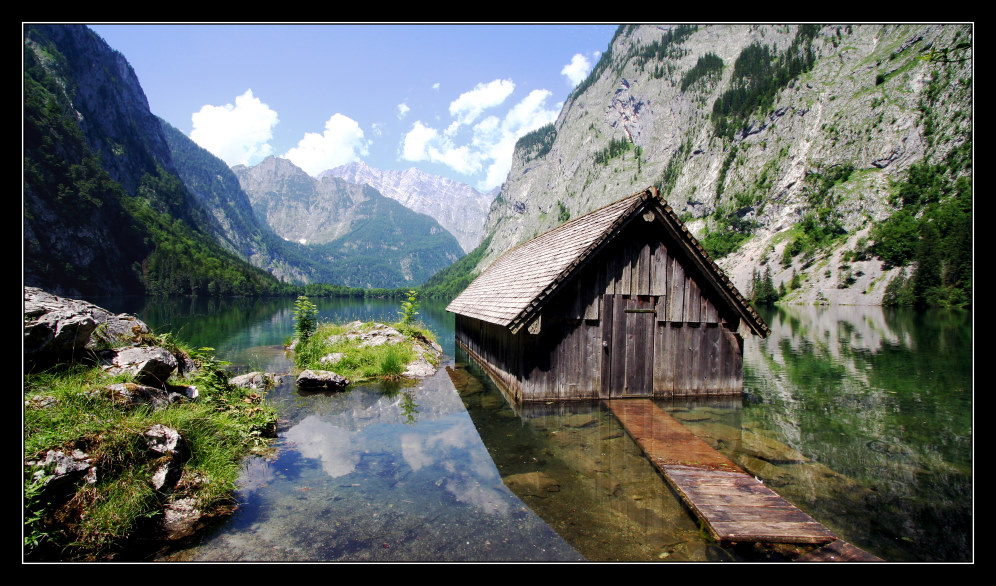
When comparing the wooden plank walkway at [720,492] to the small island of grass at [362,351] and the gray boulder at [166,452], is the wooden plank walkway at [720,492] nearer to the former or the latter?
the gray boulder at [166,452]

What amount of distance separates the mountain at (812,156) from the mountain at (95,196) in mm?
137219

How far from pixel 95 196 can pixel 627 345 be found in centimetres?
14828

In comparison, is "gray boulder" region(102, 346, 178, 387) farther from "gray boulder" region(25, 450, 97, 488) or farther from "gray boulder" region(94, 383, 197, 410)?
"gray boulder" region(25, 450, 97, 488)

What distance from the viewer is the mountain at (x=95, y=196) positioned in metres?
97.4

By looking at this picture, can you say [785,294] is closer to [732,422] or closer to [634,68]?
[732,422]

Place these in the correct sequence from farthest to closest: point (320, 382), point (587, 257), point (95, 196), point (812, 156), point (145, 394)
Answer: point (812, 156), point (95, 196), point (320, 382), point (587, 257), point (145, 394)

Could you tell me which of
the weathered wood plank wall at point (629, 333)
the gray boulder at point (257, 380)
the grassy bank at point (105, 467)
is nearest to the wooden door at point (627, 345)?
the weathered wood plank wall at point (629, 333)

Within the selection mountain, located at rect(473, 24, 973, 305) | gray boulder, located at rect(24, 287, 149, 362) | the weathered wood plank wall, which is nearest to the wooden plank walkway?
the weathered wood plank wall

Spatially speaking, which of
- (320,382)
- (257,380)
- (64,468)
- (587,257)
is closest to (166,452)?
(64,468)

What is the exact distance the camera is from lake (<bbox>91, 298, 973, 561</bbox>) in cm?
571

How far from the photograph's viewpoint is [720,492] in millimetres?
6754

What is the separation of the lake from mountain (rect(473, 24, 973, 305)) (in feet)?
253

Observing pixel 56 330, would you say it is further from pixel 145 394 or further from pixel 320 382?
pixel 320 382

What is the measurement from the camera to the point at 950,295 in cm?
6400
